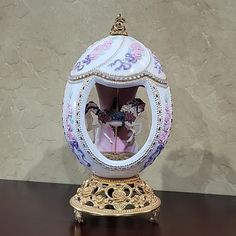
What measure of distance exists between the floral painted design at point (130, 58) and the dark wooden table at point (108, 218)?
243 mm

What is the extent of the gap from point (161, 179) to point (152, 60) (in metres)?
0.32

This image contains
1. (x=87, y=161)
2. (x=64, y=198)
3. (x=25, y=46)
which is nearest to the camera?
(x=87, y=161)

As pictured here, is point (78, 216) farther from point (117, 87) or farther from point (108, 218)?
point (117, 87)

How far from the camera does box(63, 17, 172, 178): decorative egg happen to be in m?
0.62

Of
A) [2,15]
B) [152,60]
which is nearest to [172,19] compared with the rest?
[152,60]

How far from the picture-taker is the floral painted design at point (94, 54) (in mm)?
633

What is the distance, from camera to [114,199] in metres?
0.64

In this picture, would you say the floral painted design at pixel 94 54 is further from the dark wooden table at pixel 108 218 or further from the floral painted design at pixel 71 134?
the dark wooden table at pixel 108 218

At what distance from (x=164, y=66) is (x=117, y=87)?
0.25 m

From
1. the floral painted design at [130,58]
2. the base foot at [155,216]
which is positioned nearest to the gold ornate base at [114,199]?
the base foot at [155,216]

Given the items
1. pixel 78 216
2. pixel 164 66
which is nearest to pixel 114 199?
pixel 78 216

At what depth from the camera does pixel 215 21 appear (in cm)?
84

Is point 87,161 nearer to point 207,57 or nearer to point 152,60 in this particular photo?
point 152,60

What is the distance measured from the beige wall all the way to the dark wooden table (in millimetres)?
67
